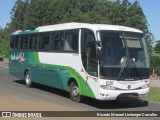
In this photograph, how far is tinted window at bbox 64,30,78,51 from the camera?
1661cm

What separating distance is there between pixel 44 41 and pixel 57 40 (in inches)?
63.7

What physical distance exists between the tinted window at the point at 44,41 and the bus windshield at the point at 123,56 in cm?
493

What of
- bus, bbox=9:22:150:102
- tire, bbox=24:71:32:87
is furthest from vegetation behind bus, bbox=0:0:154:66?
bus, bbox=9:22:150:102

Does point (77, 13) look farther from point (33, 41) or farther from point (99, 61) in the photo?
point (99, 61)

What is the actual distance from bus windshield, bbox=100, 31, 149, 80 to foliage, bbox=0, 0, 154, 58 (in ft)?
108

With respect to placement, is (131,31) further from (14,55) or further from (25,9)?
(25,9)

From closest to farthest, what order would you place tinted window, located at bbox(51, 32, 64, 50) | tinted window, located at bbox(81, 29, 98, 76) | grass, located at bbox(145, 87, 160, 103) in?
tinted window, located at bbox(81, 29, 98, 76)
tinted window, located at bbox(51, 32, 64, 50)
grass, located at bbox(145, 87, 160, 103)

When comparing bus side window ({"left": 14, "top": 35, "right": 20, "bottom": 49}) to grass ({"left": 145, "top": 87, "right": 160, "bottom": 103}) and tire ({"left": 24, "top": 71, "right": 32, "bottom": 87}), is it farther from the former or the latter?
grass ({"left": 145, "top": 87, "right": 160, "bottom": 103})

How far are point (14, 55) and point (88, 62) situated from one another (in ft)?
31.6

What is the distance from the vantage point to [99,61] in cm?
1464

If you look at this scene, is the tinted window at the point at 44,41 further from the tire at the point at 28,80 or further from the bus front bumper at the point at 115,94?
the bus front bumper at the point at 115,94

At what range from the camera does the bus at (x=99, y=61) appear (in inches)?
575

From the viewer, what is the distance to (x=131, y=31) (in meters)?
15.8

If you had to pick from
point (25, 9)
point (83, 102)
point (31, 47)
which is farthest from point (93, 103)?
point (25, 9)
